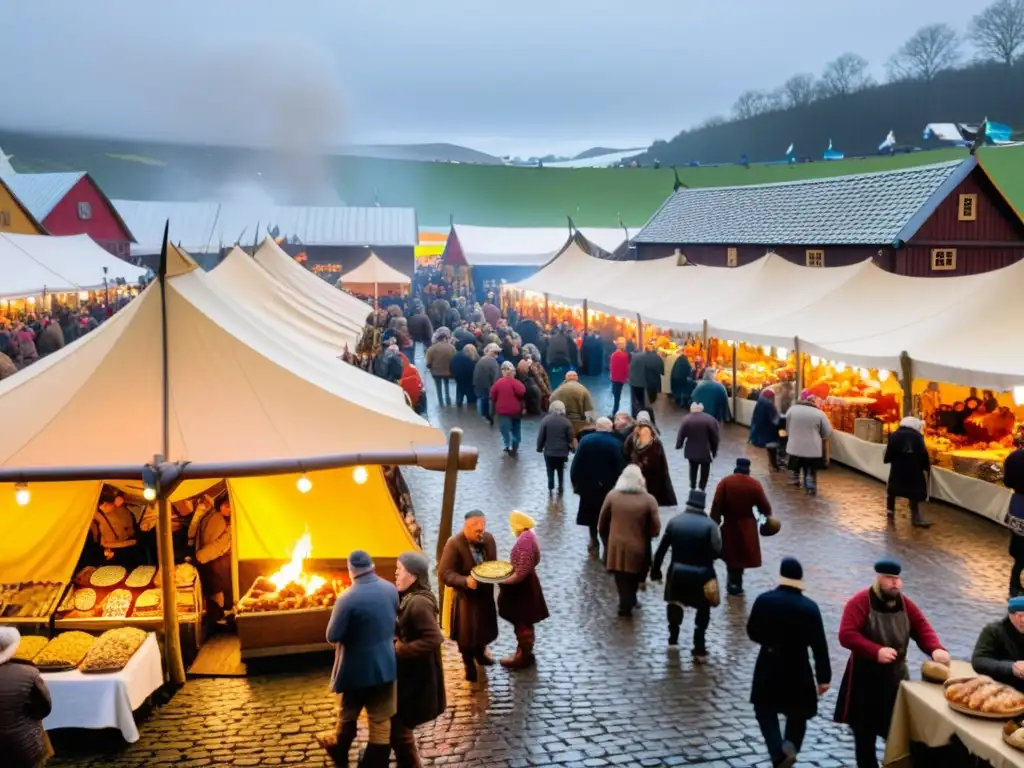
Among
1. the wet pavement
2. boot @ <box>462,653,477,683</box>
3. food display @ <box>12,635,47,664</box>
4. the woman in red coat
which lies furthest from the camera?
the woman in red coat

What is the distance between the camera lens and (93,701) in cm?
570

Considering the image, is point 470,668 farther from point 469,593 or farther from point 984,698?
point 984,698

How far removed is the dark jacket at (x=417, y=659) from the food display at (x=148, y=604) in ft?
7.83

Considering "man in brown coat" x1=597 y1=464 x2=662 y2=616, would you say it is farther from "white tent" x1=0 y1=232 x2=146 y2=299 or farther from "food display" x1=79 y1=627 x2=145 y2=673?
"white tent" x1=0 y1=232 x2=146 y2=299

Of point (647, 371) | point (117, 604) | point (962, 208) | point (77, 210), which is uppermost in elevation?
point (77, 210)

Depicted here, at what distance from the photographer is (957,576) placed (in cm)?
848

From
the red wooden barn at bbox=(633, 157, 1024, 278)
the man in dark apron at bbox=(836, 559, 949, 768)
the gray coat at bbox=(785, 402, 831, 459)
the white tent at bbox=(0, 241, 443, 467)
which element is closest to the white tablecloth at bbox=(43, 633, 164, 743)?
the white tent at bbox=(0, 241, 443, 467)

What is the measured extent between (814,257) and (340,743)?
739 inches

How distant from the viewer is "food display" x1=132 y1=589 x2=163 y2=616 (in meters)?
6.83

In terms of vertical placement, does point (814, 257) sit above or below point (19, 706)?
above

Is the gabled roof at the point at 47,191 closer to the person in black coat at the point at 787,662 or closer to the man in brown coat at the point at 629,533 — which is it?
the man in brown coat at the point at 629,533

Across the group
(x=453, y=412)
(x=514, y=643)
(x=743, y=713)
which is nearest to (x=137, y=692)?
(x=514, y=643)

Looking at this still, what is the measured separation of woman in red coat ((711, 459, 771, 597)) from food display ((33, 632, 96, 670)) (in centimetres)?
473

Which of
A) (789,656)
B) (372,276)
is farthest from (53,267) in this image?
(789,656)
